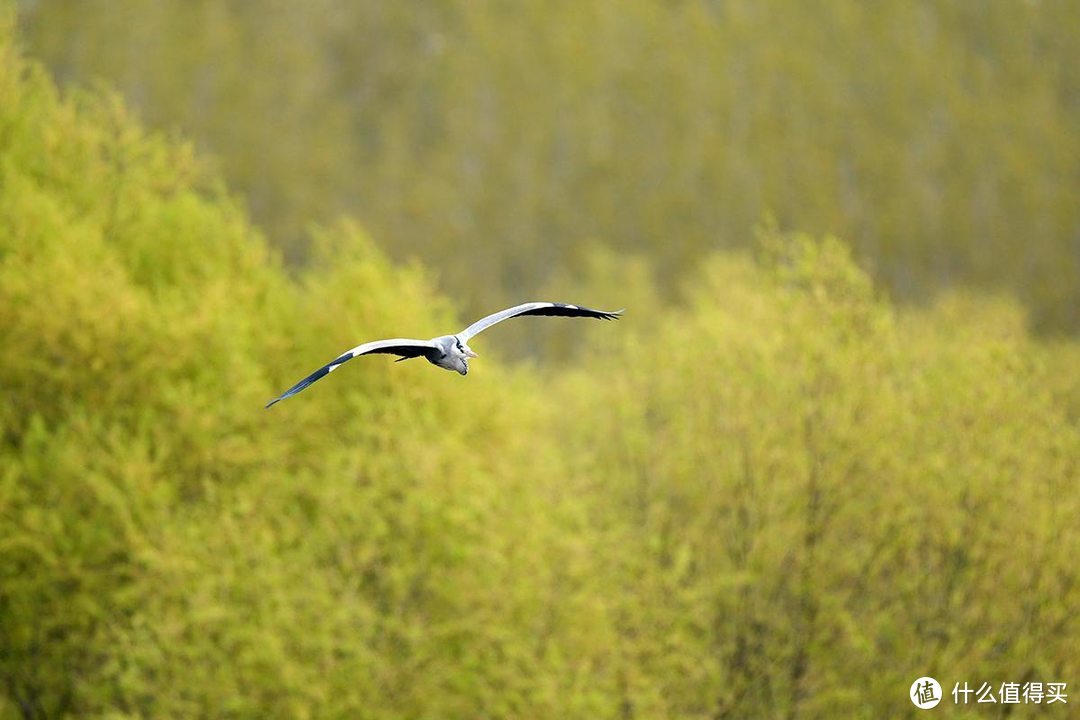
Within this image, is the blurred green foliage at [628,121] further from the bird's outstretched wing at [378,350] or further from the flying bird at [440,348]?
the bird's outstretched wing at [378,350]

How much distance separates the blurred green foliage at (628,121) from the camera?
329ft

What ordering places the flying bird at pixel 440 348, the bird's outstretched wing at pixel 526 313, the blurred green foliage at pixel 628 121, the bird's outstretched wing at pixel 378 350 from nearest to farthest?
Answer: the bird's outstretched wing at pixel 378 350
the flying bird at pixel 440 348
the bird's outstretched wing at pixel 526 313
the blurred green foliage at pixel 628 121

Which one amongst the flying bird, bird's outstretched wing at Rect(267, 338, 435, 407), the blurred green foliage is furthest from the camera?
the blurred green foliage

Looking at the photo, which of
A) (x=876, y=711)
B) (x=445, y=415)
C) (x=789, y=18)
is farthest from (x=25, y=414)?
(x=789, y=18)

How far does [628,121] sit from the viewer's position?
370 feet

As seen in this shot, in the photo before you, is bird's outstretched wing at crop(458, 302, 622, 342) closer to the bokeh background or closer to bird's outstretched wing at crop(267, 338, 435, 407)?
bird's outstretched wing at crop(267, 338, 435, 407)

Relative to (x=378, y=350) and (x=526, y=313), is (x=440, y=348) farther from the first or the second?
(x=526, y=313)

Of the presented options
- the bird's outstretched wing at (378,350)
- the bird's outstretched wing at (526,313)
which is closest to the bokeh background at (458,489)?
the bird's outstretched wing at (526,313)

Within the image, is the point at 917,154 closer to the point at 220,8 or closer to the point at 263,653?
the point at 220,8

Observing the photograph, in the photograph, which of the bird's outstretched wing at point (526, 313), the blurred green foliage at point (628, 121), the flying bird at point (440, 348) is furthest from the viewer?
the blurred green foliage at point (628, 121)

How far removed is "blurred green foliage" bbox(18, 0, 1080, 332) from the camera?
100 m

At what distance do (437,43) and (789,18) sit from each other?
31.9m

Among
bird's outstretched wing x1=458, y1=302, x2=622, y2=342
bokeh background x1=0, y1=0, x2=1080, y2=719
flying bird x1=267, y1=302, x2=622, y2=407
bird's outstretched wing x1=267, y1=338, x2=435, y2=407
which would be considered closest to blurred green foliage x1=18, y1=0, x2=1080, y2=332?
bokeh background x1=0, y1=0, x2=1080, y2=719

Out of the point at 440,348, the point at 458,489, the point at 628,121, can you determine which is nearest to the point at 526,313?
the point at 440,348
